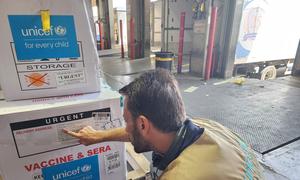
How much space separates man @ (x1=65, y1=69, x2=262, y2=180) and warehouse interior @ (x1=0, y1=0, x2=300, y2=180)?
0.17 metres

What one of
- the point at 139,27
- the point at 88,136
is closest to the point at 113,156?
the point at 88,136

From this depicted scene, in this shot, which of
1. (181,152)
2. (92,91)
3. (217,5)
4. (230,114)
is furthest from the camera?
(217,5)

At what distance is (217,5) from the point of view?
138 inches

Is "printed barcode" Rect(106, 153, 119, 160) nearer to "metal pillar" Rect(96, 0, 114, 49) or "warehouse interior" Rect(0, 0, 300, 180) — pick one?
"warehouse interior" Rect(0, 0, 300, 180)

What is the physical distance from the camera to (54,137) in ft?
2.57

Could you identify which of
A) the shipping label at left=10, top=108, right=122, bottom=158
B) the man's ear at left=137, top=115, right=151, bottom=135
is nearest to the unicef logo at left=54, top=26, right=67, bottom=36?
the shipping label at left=10, top=108, right=122, bottom=158

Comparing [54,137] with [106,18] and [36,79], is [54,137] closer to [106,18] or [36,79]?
[36,79]

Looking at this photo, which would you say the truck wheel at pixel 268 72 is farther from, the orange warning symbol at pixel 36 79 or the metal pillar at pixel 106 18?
the metal pillar at pixel 106 18

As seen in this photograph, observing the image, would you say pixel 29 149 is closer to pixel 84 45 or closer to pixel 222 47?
pixel 84 45

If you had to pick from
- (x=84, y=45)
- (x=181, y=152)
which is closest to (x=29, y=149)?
(x=84, y=45)

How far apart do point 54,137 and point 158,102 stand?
44 centimetres

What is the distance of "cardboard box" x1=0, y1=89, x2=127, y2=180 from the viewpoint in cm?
72

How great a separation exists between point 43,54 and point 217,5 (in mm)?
3424

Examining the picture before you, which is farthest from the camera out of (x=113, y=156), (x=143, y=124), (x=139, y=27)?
(x=139, y=27)
